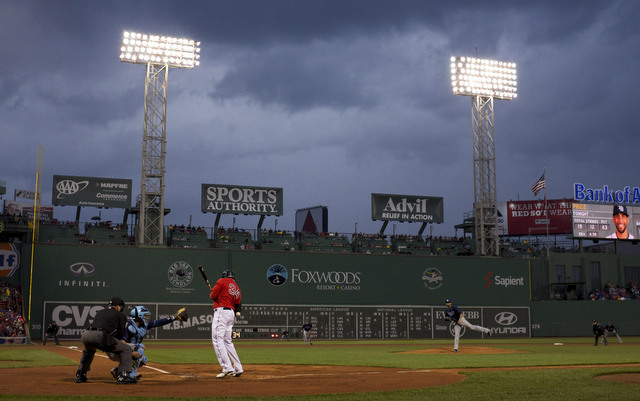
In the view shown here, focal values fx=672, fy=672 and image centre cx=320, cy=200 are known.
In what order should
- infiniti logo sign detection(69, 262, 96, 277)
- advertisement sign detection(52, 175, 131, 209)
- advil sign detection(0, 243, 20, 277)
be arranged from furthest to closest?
advertisement sign detection(52, 175, 131, 209) → infiniti logo sign detection(69, 262, 96, 277) → advil sign detection(0, 243, 20, 277)

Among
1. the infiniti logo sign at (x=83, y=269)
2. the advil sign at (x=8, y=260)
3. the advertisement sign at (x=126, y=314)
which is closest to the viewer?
the advil sign at (x=8, y=260)

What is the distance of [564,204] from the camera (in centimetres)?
6869

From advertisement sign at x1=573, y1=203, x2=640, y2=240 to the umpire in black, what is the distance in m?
53.8

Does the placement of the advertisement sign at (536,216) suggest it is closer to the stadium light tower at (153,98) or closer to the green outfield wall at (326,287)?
the green outfield wall at (326,287)

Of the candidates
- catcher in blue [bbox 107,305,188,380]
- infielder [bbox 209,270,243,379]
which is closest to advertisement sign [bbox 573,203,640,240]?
infielder [bbox 209,270,243,379]

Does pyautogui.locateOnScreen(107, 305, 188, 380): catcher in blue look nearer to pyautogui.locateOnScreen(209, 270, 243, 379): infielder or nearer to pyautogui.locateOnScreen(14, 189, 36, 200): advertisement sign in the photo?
pyautogui.locateOnScreen(209, 270, 243, 379): infielder

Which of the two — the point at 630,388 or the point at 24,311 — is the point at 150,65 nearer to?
the point at 24,311

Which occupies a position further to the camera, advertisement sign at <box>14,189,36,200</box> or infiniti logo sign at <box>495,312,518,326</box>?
advertisement sign at <box>14,189,36,200</box>

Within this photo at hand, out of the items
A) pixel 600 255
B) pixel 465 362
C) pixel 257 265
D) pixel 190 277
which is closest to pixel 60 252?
pixel 190 277

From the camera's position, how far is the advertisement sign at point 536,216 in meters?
68.2

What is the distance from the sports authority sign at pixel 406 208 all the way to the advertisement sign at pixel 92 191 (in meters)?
20.5

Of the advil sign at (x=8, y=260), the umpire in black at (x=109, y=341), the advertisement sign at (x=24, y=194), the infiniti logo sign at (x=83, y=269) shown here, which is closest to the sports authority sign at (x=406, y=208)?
the infiniti logo sign at (x=83, y=269)

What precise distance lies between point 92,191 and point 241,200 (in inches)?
449

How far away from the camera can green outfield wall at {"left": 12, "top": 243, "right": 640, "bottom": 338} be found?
42.6 metres
